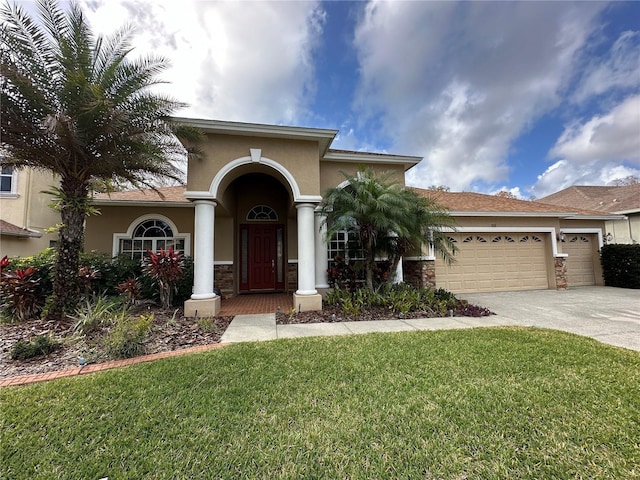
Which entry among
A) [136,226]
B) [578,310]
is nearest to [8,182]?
[136,226]

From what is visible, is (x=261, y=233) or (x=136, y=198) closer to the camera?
(x=136, y=198)

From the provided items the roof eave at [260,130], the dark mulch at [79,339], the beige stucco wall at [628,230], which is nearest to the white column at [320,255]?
the roof eave at [260,130]

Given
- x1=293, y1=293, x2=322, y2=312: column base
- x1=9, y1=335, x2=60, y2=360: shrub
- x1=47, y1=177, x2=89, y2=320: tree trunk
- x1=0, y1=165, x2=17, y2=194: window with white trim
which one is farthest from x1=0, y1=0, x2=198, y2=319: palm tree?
x1=0, y1=165, x2=17, y2=194: window with white trim

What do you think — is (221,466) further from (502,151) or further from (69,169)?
(502,151)

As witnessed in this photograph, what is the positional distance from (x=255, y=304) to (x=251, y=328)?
8.27ft

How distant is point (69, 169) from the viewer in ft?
19.3

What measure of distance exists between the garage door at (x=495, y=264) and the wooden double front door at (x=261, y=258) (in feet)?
20.2

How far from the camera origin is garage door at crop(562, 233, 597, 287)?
11.7 m

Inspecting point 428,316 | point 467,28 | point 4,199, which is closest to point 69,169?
point 428,316

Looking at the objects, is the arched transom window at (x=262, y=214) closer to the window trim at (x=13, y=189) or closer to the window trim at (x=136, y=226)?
the window trim at (x=136, y=226)

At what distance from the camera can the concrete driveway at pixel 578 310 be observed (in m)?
5.34

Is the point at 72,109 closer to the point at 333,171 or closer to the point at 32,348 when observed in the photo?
the point at 32,348

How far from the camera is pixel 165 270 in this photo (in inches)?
262

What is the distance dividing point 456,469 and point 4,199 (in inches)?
730
